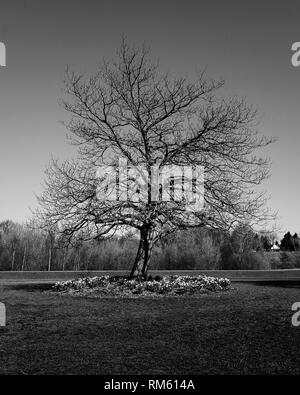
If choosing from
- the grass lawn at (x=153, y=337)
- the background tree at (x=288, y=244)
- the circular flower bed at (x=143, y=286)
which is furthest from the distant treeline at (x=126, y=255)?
the grass lawn at (x=153, y=337)

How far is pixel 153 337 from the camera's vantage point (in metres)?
8.58

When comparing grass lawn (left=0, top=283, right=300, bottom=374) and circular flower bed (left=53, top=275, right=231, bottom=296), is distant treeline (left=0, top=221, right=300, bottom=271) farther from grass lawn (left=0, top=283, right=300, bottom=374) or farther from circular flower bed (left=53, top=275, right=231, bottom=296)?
grass lawn (left=0, top=283, right=300, bottom=374)

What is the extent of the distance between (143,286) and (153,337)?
753cm

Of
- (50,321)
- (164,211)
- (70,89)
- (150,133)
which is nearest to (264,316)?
(50,321)

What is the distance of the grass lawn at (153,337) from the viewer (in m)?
6.63

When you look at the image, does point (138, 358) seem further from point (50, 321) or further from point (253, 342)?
point (50, 321)

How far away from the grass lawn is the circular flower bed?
2.18 meters

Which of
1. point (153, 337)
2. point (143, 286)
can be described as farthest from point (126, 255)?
point (153, 337)

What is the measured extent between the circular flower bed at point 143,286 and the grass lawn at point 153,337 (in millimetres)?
2181

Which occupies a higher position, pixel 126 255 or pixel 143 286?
pixel 126 255

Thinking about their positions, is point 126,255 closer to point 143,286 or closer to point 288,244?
point 143,286

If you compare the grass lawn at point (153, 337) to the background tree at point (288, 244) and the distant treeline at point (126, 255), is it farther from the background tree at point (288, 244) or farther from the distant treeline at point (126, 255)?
the background tree at point (288, 244)

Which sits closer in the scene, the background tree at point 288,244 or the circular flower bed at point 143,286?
the circular flower bed at point 143,286
